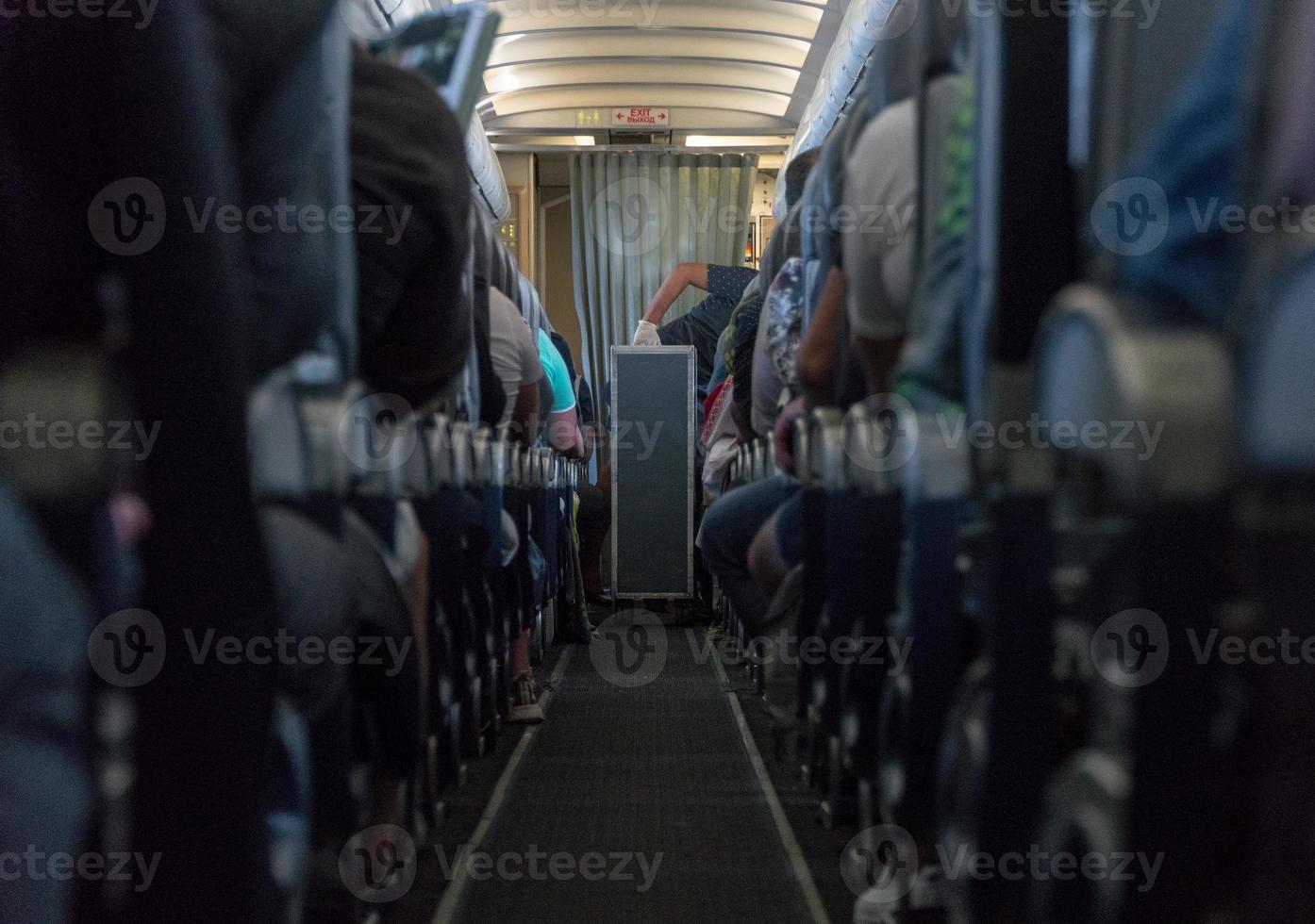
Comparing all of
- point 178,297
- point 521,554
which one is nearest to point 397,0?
point 521,554

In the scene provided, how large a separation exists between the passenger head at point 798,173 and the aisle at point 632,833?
4.19ft

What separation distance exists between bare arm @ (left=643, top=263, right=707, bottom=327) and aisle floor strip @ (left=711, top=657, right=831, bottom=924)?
3.33m

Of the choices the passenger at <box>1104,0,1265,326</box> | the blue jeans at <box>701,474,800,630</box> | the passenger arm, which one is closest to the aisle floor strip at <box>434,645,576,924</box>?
the blue jeans at <box>701,474,800,630</box>

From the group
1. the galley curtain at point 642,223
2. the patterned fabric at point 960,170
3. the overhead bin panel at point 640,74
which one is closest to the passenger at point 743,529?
the patterned fabric at point 960,170

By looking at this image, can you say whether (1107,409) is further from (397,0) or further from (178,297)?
(397,0)

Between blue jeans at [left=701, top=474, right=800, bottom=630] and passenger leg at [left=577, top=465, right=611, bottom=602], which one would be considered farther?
passenger leg at [left=577, top=465, right=611, bottom=602]

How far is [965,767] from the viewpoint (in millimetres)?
1058

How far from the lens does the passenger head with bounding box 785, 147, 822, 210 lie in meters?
2.63

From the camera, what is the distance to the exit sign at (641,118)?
7078 mm

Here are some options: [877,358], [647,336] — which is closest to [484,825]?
[877,358]

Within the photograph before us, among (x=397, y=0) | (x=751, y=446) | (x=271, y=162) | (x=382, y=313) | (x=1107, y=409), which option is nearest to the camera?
(x=1107, y=409)

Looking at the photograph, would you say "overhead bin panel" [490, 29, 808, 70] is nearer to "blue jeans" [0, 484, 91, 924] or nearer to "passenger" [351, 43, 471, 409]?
"passenger" [351, 43, 471, 409]

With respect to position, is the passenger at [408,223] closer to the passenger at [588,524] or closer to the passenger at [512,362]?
the passenger at [512,362]

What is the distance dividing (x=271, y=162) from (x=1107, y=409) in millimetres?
706
